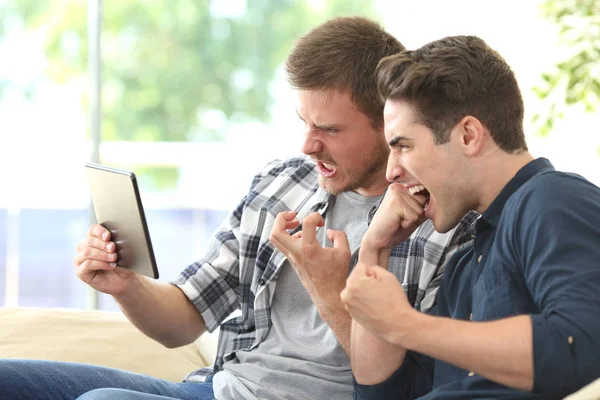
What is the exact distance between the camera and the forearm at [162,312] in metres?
1.86

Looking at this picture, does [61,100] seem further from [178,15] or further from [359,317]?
[359,317]

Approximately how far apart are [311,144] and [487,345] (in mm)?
797

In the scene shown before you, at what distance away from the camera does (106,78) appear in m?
4.11

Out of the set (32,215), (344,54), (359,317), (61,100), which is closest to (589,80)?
(344,54)

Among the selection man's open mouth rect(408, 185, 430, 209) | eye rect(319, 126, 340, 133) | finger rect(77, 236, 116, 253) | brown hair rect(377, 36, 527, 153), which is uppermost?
brown hair rect(377, 36, 527, 153)

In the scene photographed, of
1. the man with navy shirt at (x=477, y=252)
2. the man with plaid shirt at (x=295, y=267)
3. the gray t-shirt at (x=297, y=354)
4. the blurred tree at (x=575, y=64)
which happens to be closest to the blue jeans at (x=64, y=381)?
the man with plaid shirt at (x=295, y=267)

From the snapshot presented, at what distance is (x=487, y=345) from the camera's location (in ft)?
3.63

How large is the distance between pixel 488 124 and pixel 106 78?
3060 millimetres

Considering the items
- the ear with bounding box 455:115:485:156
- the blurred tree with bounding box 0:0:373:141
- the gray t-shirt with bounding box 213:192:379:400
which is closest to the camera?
the ear with bounding box 455:115:485:156

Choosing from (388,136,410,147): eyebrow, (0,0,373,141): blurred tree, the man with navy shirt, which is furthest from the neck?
(0,0,373,141): blurred tree

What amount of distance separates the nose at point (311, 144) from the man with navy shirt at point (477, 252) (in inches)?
10.9

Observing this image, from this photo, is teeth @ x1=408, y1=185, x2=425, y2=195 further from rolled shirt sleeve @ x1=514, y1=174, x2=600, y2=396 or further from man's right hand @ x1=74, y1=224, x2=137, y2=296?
man's right hand @ x1=74, y1=224, x2=137, y2=296

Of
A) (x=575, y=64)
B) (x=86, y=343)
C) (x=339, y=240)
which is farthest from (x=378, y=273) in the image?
(x=575, y=64)

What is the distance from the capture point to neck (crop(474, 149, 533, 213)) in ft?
A: 4.47
